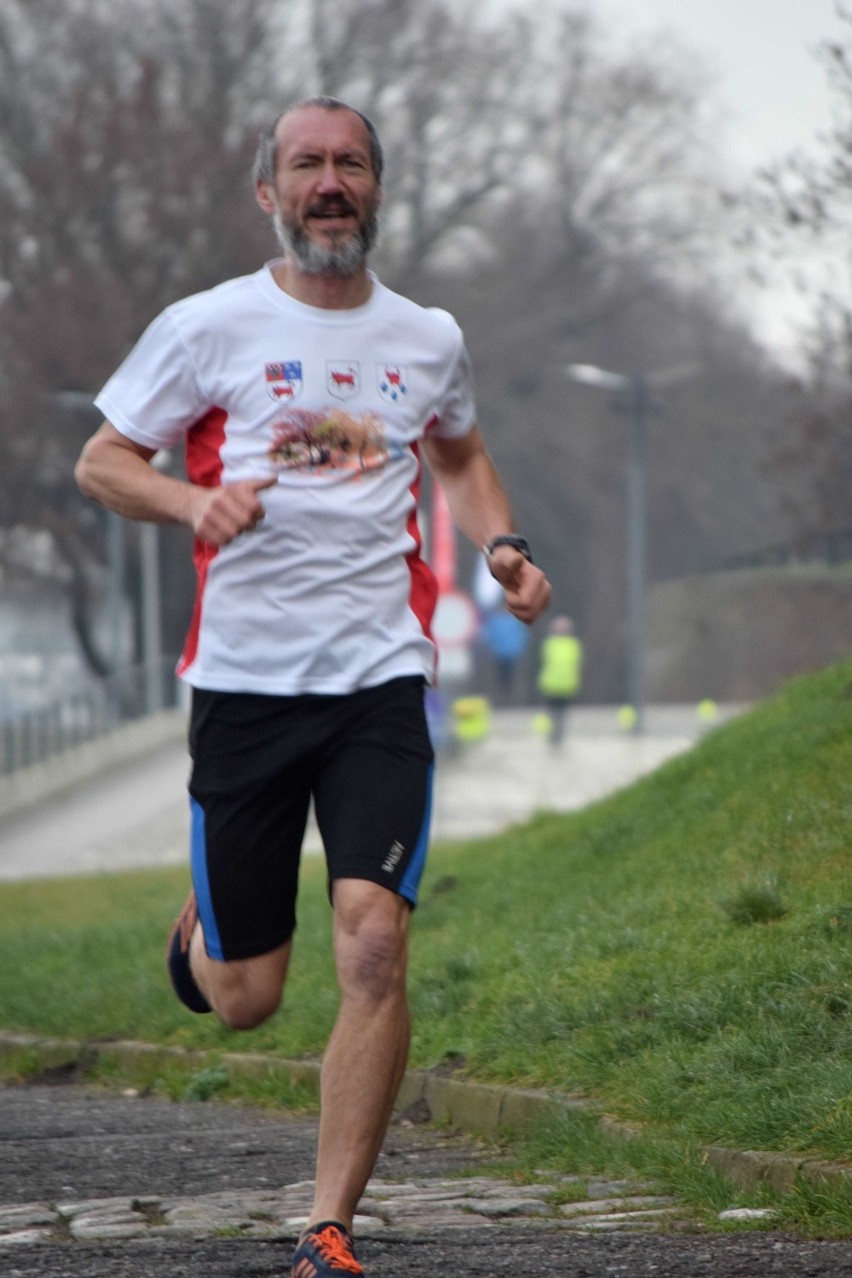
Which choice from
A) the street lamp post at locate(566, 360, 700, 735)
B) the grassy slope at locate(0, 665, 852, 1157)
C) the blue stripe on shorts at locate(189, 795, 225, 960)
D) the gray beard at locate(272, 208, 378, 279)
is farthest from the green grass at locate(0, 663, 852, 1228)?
the street lamp post at locate(566, 360, 700, 735)

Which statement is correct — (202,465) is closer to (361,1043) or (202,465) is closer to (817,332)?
(361,1043)

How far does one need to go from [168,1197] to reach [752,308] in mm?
51280

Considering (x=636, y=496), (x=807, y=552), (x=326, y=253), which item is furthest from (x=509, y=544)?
(x=636, y=496)

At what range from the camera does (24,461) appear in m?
40.2

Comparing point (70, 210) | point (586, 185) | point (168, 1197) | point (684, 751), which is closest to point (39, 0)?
point (70, 210)

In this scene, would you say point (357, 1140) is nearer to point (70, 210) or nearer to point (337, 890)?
point (337, 890)

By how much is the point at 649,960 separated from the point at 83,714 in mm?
28046

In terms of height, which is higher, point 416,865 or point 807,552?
point 807,552

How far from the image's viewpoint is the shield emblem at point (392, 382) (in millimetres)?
4793

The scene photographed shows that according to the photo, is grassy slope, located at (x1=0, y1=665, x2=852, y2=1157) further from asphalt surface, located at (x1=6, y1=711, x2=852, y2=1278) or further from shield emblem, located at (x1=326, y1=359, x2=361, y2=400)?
shield emblem, located at (x1=326, y1=359, x2=361, y2=400)

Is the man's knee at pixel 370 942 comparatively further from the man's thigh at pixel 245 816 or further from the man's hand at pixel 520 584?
the man's hand at pixel 520 584

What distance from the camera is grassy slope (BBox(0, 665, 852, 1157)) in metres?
5.96

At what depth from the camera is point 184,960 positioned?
525 cm

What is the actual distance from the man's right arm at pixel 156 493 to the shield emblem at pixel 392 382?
1.44 ft
